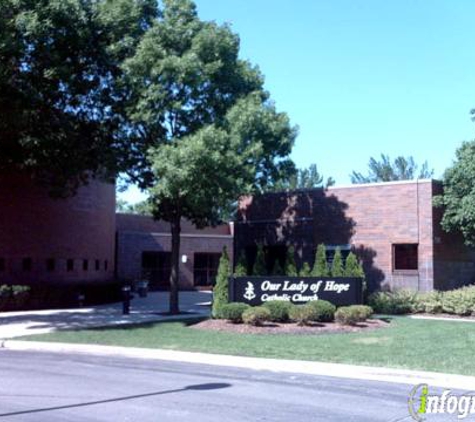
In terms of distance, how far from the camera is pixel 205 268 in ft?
146

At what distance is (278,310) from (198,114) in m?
6.56

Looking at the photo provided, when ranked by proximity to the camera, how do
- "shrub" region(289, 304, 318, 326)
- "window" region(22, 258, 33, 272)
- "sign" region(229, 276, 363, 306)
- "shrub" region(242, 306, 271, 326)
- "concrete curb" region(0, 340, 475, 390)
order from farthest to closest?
"window" region(22, 258, 33, 272)
"sign" region(229, 276, 363, 306)
"shrub" region(289, 304, 318, 326)
"shrub" region(242, 306, 271, 326)
"concrete curb" region(0, 340, 475, 390)

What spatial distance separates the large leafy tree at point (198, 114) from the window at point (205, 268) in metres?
21.1

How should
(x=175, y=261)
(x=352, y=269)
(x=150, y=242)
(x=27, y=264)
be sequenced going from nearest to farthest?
(x=352, y=269), (x=175, y=261), (x=27, y=264), (x=150, y=242)

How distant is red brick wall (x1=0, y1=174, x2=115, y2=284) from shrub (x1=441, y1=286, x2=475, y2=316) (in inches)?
620

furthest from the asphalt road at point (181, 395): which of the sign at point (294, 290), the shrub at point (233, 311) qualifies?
the sign at point (294, 290)

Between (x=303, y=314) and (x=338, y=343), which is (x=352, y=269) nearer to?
(x=303, y=314)

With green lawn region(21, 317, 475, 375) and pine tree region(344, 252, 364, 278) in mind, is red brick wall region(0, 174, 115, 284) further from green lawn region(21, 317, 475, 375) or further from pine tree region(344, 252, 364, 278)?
pine tree region(344, 252, 364, 278)

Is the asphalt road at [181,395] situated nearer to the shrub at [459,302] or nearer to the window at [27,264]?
the shrub at [459,302]

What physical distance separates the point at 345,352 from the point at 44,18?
12557 millimetres

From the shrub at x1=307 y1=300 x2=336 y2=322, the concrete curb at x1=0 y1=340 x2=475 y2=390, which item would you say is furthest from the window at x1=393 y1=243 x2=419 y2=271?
the concrete curb at x1=0 y1=340 x2=475 y2=390

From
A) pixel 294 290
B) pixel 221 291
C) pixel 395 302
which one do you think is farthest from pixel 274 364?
pixel 395 302

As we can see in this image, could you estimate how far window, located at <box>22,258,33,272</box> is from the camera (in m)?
27.8

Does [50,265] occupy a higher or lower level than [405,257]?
lower
